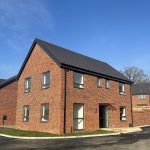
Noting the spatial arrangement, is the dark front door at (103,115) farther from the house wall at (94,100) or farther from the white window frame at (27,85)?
the white window frame at (27,85)

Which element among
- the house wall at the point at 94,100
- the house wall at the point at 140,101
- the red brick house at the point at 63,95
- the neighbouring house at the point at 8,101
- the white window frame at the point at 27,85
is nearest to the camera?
the red brick house at the point at 63,95

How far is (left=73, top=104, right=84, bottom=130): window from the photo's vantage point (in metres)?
24.2

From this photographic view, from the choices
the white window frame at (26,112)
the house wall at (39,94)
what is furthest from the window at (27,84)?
the white window frame at (26,112)

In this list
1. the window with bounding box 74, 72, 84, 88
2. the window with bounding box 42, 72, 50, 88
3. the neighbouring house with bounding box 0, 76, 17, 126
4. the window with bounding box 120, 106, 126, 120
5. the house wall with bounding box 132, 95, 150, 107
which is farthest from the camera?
the house wall with bounding box 132, 95, 150, 107

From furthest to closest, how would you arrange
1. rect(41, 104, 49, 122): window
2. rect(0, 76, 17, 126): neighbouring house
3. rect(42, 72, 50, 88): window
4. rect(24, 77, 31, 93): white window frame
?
rect(0, 76, 17, 126): neighbouring house
rect(24, 77, 31, 93): white window frame
rect(42, 72, 50, 88): window
rect(41, 104, 49, 122): window

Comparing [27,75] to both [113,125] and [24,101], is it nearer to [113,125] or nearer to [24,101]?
[24,101]

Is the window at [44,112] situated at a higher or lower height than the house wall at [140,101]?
lower

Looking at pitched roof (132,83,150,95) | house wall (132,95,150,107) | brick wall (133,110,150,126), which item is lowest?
brick wall (133,110,150,126)

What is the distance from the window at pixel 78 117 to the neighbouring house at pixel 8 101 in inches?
539

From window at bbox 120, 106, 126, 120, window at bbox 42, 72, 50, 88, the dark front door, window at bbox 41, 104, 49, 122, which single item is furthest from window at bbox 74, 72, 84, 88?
window at bbox 120, 106, 126, 120

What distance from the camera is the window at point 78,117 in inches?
954

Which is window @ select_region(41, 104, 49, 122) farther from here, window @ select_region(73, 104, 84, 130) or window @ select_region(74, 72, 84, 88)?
window @ select_region(74, 72, 84, 88)

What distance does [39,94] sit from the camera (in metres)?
25.8

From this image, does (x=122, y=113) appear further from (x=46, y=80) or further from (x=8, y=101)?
(x=8, y=101)
